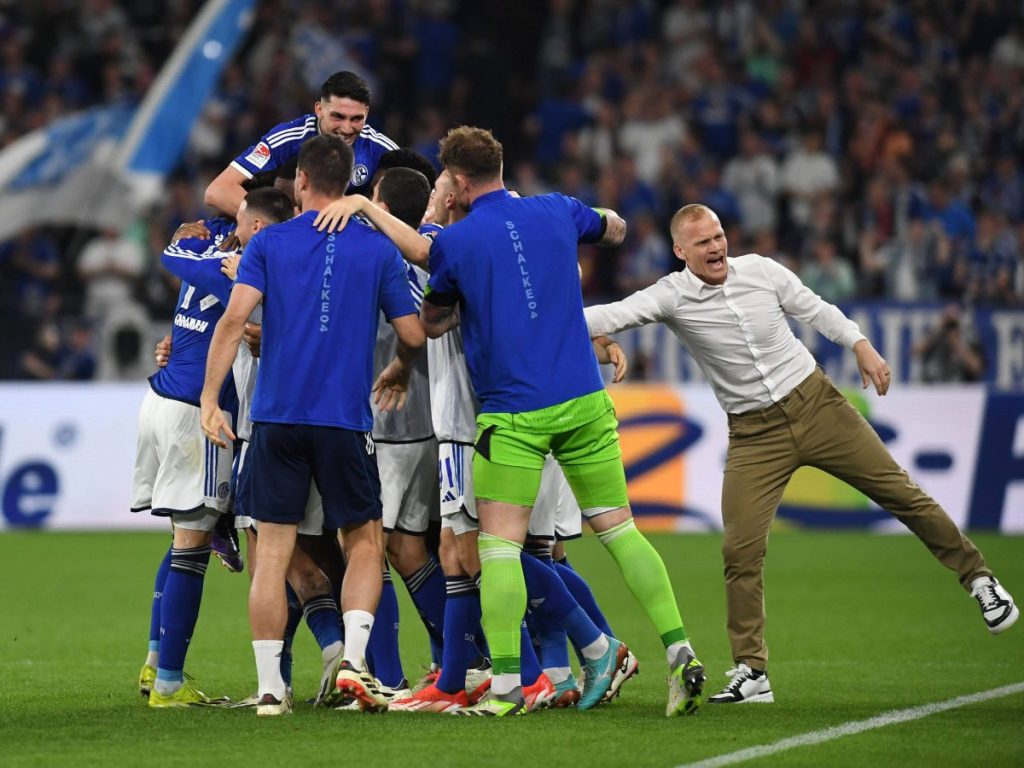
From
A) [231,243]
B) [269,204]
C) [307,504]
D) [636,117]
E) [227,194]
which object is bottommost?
[307,504]

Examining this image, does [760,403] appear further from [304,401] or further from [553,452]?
[304,401]

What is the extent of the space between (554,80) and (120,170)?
687cm

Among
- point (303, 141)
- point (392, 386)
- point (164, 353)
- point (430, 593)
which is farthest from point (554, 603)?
point (303, 141)

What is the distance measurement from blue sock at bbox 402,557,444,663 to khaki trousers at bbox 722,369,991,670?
134 cm

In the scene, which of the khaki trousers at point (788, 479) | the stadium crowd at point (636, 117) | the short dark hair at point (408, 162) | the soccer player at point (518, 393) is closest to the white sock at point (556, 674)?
the soccer player at point (518, 393)

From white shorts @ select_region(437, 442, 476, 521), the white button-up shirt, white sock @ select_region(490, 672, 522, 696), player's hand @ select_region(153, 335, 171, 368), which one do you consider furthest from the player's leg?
player's hand @ select_region(153, 335, 171, 368)

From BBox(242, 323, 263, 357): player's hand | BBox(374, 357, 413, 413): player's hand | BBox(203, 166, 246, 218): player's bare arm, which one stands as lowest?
BBox(374, 357, 413, 413): player's hand

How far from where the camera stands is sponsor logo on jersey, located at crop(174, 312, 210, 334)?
7906mm

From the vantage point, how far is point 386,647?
771 centimetres

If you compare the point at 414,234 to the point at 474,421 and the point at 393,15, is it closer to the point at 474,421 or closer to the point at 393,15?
the point at 474,421

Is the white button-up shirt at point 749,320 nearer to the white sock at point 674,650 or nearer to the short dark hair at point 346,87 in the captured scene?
the white sock at point 674,650

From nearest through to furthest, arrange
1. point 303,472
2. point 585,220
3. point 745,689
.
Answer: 1. point 303,472
2. point 585,220
3. point 745,689

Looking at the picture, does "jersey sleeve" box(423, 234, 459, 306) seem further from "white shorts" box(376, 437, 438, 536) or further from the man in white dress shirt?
"white shorts" box(376, 437, 438, 536)

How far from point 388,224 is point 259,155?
154 cm
